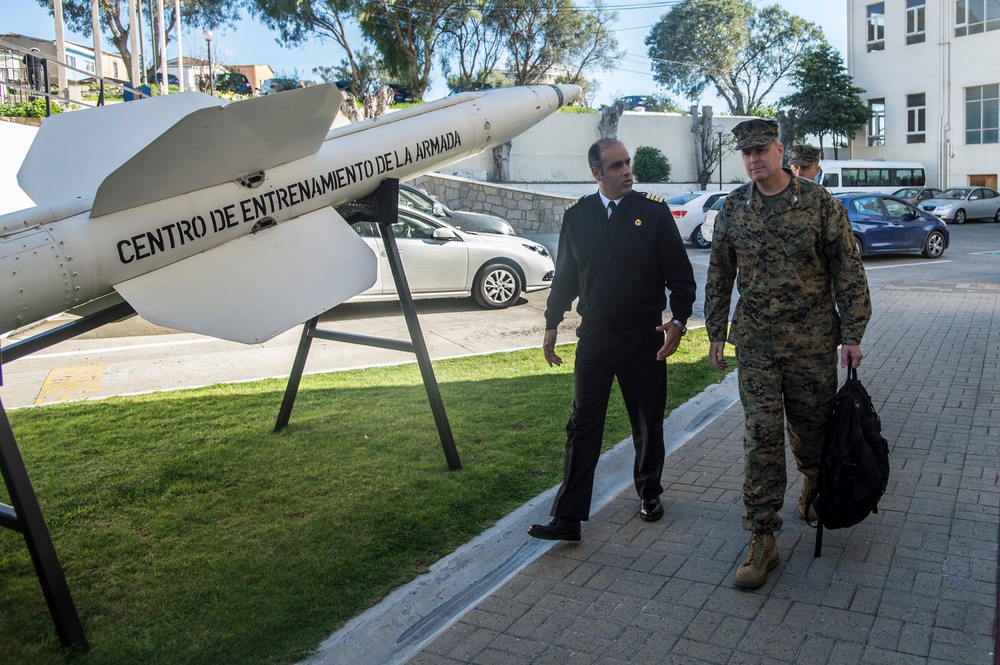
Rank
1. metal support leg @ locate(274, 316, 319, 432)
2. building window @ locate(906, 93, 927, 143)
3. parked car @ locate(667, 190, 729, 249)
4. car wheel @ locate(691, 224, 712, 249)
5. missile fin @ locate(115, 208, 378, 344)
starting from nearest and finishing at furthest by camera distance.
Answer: missile fin @ locate(115, 208, 378, 344), metal support leg @ locate(274, 316, 319, 432), car wheel @ locate(691, 224, 712, 249), parked car @ locate(667, 190, 729, 249), building window @ locate(906, 93, 927, 143)

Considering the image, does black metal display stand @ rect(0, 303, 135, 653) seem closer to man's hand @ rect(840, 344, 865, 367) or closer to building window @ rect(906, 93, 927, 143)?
man's hand @ rect(840, 344, 865, 367)

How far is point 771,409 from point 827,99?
4261 centimetres

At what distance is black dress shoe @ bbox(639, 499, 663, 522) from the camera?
4.49 m

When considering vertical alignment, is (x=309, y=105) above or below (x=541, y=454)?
above

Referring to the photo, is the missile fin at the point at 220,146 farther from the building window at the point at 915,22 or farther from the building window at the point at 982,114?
the building window at the point at 915,22

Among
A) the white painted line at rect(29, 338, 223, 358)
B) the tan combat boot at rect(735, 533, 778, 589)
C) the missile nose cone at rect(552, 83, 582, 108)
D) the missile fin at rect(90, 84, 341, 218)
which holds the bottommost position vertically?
the tan combat boot at rect(735, 533, 778, 589)

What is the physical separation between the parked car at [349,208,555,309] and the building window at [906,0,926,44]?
3672 cm

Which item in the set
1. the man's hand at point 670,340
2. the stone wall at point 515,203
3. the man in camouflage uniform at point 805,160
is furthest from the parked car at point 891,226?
the man's hand at point 670,340

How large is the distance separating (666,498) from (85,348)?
7803mm

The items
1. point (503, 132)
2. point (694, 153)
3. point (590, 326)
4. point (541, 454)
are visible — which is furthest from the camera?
point (694, 153)

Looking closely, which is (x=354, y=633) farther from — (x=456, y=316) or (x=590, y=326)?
(x=456, y=316)

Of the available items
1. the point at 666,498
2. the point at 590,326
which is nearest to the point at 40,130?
the point at 590,326

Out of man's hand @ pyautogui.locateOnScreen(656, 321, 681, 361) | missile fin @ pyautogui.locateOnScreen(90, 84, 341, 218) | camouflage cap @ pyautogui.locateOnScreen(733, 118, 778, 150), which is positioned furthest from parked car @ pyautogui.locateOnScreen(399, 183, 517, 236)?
camouflage cap @ pyautogui.locateOnScreen(733, 118, 778, 150)

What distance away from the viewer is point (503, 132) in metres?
6.64
